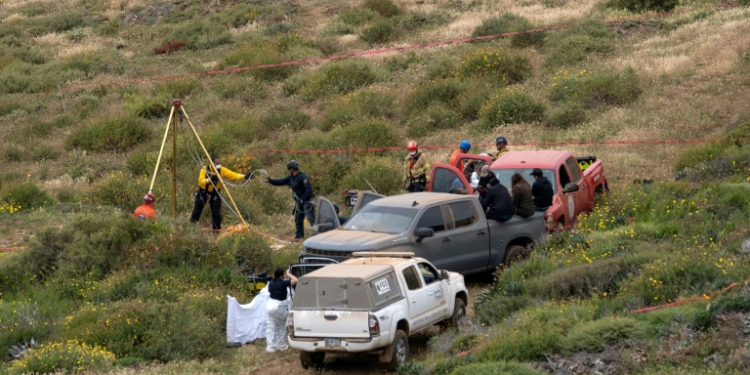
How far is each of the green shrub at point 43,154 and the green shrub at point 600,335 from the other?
21393mm

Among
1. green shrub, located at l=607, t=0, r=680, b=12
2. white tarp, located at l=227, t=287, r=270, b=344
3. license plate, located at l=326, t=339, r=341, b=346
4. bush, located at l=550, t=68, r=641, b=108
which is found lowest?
bush, located at l=550, t=68, r=641, b=108

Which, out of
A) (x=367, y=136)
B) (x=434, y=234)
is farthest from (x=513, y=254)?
(x=367, y=136)

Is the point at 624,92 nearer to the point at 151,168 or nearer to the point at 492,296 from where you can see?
the point at 151,168

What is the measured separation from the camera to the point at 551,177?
17984mm

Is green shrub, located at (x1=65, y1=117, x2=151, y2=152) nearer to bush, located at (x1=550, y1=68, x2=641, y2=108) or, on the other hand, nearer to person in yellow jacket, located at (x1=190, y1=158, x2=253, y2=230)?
person in yellow jacket, located at (x1=190, y1=158, x2=253, y2=230)

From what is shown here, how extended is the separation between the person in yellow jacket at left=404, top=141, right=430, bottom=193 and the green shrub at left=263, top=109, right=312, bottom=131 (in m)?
11.6

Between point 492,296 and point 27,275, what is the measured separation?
7.61m

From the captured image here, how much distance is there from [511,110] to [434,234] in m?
13.6

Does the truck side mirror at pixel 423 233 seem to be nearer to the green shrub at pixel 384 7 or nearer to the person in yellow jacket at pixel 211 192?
the person in yellow jacket at pixel 211 192

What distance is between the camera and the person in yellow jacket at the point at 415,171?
1903 centimetres

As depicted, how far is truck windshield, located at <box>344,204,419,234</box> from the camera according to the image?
603 inches

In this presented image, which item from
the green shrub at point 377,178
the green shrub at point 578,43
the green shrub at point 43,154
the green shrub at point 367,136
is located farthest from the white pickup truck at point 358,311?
the green shrub at point 578,43

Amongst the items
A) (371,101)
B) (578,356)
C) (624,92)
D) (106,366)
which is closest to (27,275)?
(106,366)

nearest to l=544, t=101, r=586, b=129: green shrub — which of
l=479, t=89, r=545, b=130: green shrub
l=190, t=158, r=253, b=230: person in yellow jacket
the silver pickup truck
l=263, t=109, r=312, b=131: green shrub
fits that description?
l=479, t=89, r=545, b=130: green shrub
